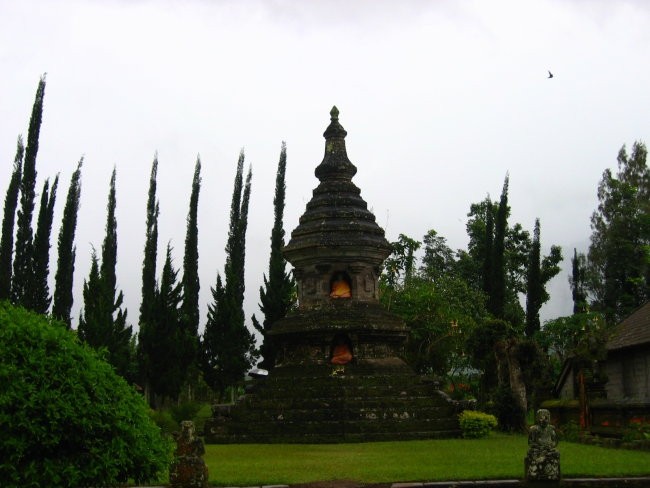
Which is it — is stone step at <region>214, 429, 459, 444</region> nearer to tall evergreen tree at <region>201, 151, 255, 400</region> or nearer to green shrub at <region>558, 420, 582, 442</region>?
green shrub at <region>558, 420, 582, 442</region>

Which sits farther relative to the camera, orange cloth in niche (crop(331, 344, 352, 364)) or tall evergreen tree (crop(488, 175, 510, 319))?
tall evergreen tree (crop(488, 175, 510, 319))

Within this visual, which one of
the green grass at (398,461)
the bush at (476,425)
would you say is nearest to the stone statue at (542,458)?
the green grass at (398,461)

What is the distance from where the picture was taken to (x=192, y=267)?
3978 centimetres

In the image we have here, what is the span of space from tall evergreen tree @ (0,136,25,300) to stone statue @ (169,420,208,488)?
2422 cm

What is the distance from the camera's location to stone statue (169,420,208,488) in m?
9.81

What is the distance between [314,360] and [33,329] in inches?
578

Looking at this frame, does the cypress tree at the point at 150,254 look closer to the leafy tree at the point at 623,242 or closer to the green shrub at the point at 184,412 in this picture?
the green shrub at the point at 184,412

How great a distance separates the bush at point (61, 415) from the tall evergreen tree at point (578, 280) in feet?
134

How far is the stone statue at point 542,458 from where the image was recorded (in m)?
10.5

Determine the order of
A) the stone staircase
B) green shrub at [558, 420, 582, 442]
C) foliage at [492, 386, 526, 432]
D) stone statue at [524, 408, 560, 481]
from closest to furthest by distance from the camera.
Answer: stone statue at [524, 408, 560, 481] < the stone staircase < green shrub at [558, 420, 582, 442] < foliage at [492, 386, 526, 432]

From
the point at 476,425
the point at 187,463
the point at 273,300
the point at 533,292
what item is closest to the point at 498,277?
the point at 533,292

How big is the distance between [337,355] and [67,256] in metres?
16.5

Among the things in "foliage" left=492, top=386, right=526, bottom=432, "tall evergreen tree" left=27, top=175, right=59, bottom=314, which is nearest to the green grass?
"foliage" left=492, top=386, right=526, bottom=432

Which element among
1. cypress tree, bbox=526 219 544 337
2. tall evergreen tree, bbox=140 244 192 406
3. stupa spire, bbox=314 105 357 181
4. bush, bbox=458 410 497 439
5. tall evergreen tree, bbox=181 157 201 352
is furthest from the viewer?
cypress tree, bbox=526 219 544 337
